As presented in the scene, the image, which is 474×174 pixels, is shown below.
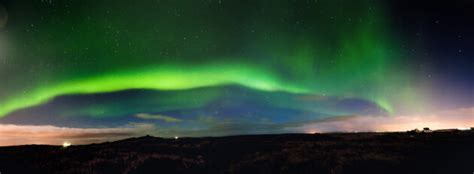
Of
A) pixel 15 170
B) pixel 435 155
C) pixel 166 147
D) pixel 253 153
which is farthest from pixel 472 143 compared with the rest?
pixel 15 170

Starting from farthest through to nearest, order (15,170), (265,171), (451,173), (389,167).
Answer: (15,170) → (265,171) → (389,167) → (451,173)

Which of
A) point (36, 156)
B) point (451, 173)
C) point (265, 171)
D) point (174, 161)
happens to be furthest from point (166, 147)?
point (451, 173)

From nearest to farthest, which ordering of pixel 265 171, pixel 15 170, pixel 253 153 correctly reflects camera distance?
pixel 265 171 < pixel 15 170 < pixel 253 153

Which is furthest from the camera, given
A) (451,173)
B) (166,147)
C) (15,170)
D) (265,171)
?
(166,147)

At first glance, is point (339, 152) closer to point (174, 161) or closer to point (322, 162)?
point (322, 162)

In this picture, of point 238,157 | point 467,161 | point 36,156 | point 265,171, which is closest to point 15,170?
point 36,156

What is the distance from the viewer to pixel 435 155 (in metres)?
33.2

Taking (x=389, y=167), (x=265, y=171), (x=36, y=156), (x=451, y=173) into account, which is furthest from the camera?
(x=36, y=156)

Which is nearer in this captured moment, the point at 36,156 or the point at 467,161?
the point at 467,161

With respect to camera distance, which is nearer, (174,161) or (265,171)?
(265,171)

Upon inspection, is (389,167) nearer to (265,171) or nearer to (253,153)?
(265,171)

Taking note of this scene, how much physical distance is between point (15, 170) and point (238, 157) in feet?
75.8

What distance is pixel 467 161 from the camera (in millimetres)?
30375

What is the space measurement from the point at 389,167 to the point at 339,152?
8.78m
